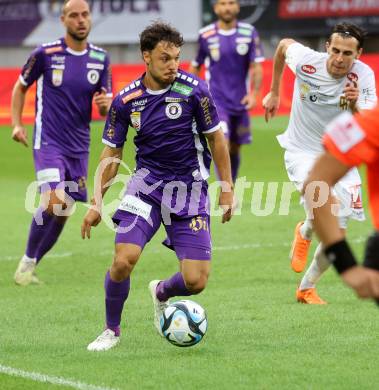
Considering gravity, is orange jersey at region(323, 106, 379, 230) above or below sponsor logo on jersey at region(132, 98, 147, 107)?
above

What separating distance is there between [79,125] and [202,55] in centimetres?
489

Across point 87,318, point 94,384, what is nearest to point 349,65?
point 87,318

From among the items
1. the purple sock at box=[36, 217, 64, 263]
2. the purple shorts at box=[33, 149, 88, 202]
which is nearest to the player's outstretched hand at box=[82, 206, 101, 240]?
the purple shorts at box=[33, 149, 88, 202]

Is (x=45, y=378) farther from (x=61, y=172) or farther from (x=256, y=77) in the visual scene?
(x=256, y=77)

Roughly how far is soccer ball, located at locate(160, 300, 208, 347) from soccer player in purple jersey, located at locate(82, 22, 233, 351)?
0.84ft

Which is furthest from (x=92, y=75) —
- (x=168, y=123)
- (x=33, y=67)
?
(x=168, y=123)

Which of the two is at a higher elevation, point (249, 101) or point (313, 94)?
point (313, 94)

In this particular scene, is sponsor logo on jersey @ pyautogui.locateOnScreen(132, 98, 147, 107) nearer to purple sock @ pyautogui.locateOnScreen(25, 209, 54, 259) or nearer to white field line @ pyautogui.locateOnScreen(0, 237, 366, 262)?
purple sock @ pyautogui.locateOnScreen(25, 209, 54, 259)

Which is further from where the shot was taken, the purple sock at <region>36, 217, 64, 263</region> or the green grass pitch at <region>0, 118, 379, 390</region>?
the purple sock at <region>36, 217, 64, 263</region>

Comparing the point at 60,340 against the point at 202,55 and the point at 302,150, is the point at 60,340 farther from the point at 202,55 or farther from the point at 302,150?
the point at 202,55

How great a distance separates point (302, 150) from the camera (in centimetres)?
891

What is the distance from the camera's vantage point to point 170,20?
32906mm

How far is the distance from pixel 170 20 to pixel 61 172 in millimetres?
23448

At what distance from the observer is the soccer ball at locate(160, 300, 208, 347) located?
6941 millimetres
